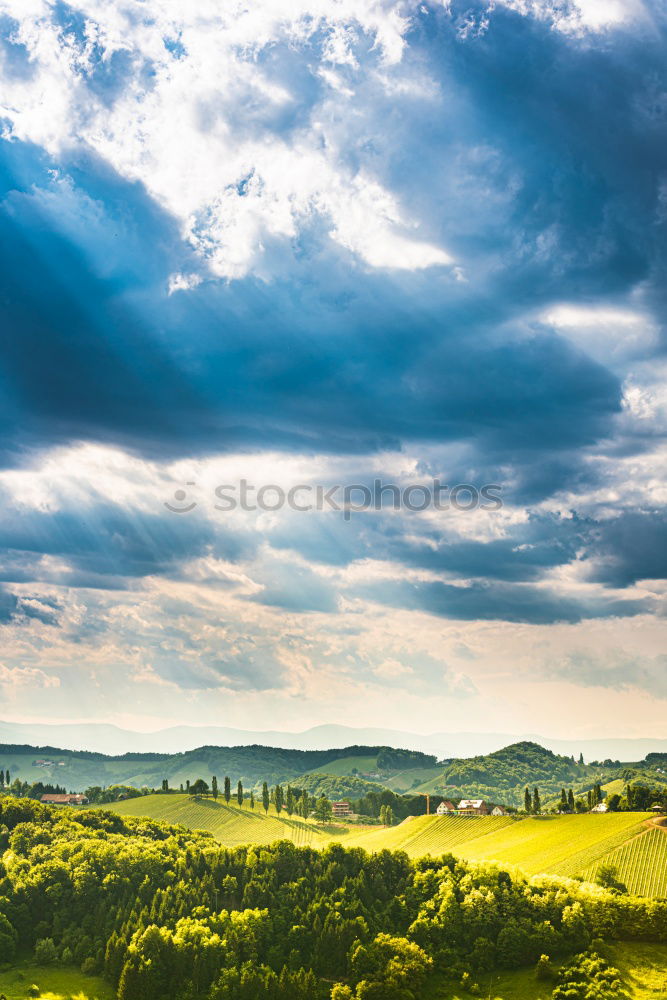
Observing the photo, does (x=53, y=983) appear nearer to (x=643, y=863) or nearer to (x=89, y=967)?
(x=89, y=967)

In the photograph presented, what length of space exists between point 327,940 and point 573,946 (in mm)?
38304

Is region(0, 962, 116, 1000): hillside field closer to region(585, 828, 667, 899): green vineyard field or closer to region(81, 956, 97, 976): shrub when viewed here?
region(81, 956, 97, 976): shrub

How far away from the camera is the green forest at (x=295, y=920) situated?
430 ft

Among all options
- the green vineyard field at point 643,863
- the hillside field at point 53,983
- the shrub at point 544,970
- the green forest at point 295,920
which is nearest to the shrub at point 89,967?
the green forest at point 295,920

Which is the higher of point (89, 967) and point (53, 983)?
point (89, 967)

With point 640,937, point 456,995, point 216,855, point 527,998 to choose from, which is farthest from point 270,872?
point 640,937

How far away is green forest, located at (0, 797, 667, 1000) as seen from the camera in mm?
131125

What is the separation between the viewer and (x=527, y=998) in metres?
122

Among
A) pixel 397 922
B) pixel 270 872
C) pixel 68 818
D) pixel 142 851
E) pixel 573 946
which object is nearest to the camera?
pixel 573 946

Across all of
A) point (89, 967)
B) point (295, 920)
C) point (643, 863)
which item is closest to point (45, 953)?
point (89, 967)

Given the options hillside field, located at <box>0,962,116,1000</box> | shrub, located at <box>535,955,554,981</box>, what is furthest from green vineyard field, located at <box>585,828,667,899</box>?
hillside field, located at <box>0,962,116,1000</box>

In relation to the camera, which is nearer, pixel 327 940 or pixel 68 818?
pixel 327 940

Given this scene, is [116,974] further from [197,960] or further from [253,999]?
[253,999]

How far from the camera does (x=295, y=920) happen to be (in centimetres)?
14738
